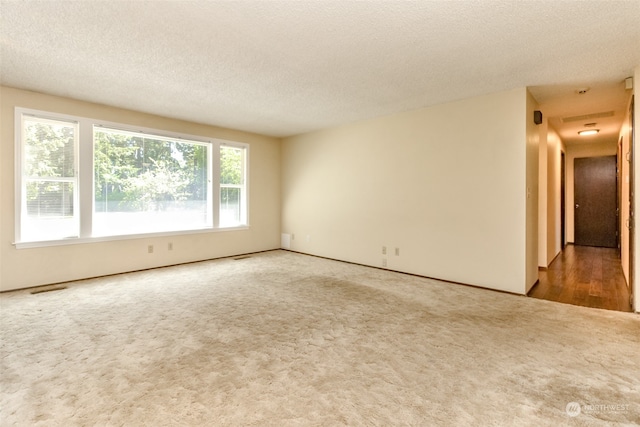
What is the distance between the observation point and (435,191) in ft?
14.6

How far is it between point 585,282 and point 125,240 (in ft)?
21.7

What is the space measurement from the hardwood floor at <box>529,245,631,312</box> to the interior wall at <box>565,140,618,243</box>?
159cm

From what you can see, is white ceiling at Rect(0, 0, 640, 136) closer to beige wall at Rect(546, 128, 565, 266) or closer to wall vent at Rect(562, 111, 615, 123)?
wall vent at Rect(562, 111, 615, 123)

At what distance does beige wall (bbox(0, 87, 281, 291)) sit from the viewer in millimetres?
3725

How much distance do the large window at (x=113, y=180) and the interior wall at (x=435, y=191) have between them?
1.95 m

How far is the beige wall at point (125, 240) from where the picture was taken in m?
3.72

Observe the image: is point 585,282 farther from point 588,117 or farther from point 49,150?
point 49,150

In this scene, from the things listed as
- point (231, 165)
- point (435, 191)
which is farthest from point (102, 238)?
point (435, 191)

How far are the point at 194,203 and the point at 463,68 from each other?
4.59 metres

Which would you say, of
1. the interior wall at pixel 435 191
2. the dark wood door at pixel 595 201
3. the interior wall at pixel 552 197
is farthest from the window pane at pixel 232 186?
the dark wood door at pixel 595 201

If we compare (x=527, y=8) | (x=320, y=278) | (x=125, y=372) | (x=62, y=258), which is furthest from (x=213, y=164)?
(x=527, y=8)

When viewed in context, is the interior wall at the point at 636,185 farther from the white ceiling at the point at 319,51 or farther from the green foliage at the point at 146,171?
the green foliage at the point at 146,171

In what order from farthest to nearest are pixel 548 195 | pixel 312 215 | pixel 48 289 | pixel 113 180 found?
pixel 312 215 → pixel 548 195 → pixel 113 180 → pixel 48 289

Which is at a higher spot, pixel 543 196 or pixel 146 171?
pixel 146 171
